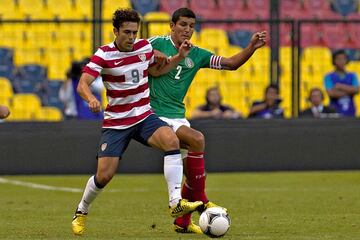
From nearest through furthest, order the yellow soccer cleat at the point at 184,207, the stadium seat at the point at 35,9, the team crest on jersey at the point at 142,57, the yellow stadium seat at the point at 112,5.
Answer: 1. the yellow soccer cleat at the point at 184,207
2. the team crest on jersey at the point at 142,57
3. the yellow stadium seat at the point at 112,5
4. the stadium seat at the point at 35,9

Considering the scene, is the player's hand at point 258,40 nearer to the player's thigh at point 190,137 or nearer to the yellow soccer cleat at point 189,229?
the player's thigh at point 190,137

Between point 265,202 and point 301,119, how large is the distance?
17.3ft

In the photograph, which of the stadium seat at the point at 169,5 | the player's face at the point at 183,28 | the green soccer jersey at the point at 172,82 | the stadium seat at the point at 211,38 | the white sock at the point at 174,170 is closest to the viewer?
the white sock at the point at 174,170

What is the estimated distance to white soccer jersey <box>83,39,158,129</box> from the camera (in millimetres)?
9734

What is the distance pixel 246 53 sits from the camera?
10.2m

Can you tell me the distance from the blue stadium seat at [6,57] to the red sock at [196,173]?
8.97 metres

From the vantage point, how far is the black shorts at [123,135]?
32.0 feet

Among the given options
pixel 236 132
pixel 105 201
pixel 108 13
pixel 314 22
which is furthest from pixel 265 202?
pixel 108 13

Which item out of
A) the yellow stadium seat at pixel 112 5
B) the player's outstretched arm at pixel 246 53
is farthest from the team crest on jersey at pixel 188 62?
the yellow stadium seat at pixel 112 5

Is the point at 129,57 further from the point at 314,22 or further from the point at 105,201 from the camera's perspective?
the point at 314,22

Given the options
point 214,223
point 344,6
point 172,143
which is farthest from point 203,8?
point 214,223

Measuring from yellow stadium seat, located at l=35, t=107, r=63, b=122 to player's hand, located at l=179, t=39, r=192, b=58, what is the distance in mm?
8931

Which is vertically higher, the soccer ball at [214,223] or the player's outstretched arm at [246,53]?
the player's outstretched arm at [246,53]

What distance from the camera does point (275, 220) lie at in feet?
35.9
